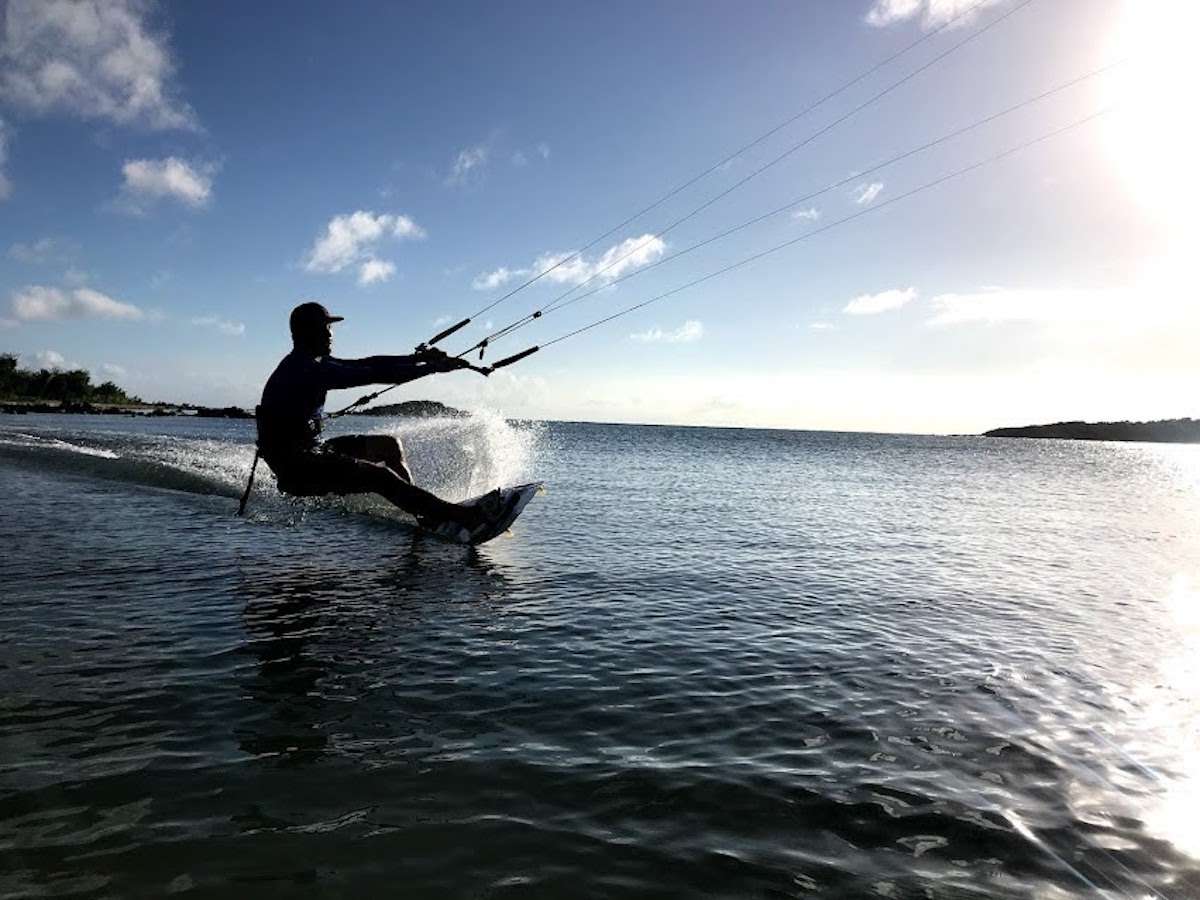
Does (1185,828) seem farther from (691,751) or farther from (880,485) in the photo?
(880,485)

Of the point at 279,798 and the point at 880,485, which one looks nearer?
the point at 279,798

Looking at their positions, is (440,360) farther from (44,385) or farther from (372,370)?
(44,385)

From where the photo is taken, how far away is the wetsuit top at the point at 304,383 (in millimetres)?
11750

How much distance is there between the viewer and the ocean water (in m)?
4.05

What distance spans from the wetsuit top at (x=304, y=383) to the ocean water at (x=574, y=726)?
217 cm

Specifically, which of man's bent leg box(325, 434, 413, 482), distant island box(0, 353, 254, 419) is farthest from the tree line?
man's bent leg box(325, 434, 413, 482)

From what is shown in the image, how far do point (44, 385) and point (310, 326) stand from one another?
179405 mm

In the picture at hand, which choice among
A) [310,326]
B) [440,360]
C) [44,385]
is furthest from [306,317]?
[44,385]

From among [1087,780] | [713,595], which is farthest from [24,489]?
[1087,780]

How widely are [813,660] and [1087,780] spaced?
2.94 metres

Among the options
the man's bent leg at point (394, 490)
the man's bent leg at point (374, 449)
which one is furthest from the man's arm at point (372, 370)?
the man's bent leg at point (374, 449)

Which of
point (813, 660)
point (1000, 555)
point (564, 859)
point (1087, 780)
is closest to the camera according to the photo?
point (564, 859)

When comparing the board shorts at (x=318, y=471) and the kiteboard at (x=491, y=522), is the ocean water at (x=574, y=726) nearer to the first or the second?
the kiteboard at (x=491, y=522)

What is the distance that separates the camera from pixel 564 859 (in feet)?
13.3
